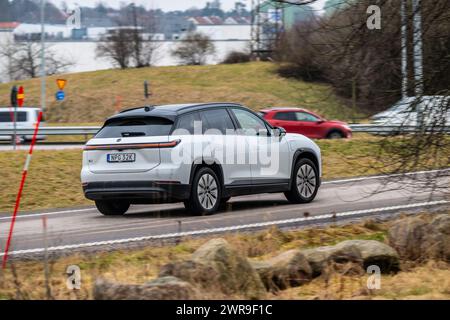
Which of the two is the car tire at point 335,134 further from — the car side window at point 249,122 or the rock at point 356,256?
the rock at point 356,256

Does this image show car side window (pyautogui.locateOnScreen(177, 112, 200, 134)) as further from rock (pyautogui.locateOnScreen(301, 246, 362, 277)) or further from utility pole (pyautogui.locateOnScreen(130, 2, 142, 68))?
utility pole (pyautogui.locateOnScreen(130, 2, 142, 68))

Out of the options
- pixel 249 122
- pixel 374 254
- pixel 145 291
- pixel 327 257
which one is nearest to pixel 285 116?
pixel 249 122

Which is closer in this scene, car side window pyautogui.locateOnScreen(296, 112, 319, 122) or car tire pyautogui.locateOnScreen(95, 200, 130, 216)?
car tire pyautogui.locateOnScreen(95, 200, 130, 216)

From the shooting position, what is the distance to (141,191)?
13.3m

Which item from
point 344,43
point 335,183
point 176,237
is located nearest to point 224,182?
point 176,237

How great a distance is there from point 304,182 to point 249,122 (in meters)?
1.51

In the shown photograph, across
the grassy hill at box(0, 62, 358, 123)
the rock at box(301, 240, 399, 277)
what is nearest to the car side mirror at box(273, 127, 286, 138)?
the rock at box(301, 240, 399, 277)

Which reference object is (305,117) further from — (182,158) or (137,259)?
(137,259)

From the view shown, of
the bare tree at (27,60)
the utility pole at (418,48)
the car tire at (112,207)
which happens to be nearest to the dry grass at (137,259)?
the utility pole at (418,48)

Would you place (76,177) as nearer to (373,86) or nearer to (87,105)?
(373,86)

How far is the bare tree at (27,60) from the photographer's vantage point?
257 feet

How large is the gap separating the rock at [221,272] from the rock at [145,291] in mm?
587

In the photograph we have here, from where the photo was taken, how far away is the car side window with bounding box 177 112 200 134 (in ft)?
44.3

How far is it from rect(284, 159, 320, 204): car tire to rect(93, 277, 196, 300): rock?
8.63 meters
